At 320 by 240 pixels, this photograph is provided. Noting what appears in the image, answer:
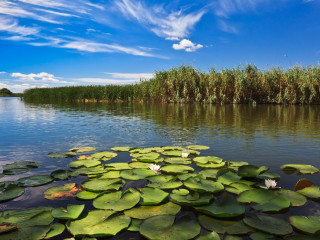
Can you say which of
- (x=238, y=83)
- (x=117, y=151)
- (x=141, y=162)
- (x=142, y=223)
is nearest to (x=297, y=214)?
(x=142, y=223)

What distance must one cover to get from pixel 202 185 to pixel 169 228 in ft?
3.04

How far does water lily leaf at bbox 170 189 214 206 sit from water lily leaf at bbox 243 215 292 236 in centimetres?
42

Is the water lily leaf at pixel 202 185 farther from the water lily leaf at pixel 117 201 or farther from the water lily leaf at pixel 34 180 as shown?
the water lily leaf at pixel 34 180

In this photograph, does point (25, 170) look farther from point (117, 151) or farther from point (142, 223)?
point (142, 223)

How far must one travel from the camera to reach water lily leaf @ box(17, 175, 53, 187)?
3.00 meters

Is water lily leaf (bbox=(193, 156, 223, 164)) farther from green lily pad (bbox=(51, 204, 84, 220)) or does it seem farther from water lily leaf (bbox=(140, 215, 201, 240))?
green lily pad (bbox=(51, 204, 84, 220))

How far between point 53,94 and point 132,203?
38.4 m

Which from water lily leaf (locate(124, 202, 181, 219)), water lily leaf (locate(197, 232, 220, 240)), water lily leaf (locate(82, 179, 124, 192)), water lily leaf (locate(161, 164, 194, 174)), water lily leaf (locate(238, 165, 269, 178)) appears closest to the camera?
water lily leaf (locate(197, 232, 220, 240))

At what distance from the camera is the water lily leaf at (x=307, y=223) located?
75.6 inches

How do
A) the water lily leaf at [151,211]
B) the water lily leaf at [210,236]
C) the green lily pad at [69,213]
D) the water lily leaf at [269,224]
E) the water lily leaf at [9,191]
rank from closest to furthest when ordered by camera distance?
1. the water lily leaf at [210,236]
2. the water lily leaf at [269,224]
3. the green lily pad at [69,213]
4. the water lily leaf at [151,211]
5. the water lily leaf at [9,191]

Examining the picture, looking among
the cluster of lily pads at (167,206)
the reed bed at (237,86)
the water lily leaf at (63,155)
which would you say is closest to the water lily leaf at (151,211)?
the cluster of lily pads at (167,206)

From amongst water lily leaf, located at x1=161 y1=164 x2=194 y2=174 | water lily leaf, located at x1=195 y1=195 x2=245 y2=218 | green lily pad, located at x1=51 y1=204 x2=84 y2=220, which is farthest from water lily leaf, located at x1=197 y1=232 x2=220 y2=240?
water lily leaf, located at x1=161 y1=164 x2=194 y2=174

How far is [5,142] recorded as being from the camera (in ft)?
18.9

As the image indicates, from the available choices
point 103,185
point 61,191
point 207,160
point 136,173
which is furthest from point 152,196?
point 207,160
